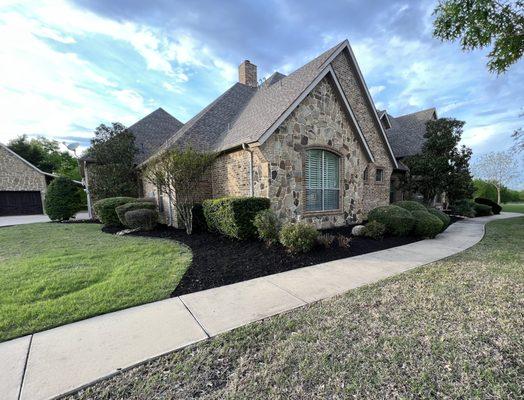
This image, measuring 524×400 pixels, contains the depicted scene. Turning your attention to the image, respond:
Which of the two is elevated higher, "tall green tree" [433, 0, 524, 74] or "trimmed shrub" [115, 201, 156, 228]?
"tall green tree" [433, 0, 524, 74]

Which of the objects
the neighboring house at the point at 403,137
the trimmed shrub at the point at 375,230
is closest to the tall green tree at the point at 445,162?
the neighboring house at the point at 403,137

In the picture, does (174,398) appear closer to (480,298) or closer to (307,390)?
(307,390)

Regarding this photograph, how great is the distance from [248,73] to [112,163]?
11.4 meters

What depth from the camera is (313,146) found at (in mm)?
8906

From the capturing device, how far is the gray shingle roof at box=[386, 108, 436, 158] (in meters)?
17.9

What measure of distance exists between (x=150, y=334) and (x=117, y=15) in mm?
8170

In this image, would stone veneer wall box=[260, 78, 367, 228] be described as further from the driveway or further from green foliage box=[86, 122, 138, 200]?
the driveway

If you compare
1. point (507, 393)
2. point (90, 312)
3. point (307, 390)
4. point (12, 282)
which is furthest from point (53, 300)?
point (507, 393)

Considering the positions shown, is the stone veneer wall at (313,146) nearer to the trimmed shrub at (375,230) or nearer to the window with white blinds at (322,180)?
the window with white blinds at (322,180)

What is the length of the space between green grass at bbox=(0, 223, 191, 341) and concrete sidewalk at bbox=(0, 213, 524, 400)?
36cm

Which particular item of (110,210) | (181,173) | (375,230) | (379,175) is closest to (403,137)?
(379,175)

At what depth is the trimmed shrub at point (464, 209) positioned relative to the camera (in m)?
16.1

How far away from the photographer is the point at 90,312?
3375 millimetres

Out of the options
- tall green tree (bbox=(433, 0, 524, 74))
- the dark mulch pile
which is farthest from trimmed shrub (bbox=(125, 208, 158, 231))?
tall green tree (bbox=(433, 0, 524, 74))
